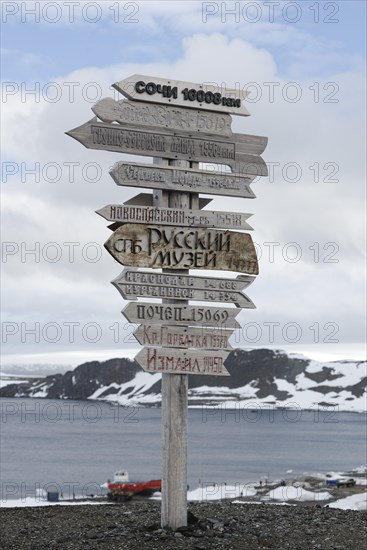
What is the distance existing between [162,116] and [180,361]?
4743 mm

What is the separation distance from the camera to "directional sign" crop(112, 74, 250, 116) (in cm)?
1511

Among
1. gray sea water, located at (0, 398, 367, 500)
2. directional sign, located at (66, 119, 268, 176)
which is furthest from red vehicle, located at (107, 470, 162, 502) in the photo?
directional sign, located at (66, 119, 268, 176)

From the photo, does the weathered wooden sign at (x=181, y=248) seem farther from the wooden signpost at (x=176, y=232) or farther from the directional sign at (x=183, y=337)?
the directional sign at (x=183, y=337)

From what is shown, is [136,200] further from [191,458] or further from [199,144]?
[191,458]

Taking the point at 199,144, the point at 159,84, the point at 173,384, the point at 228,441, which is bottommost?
the point at 228,441

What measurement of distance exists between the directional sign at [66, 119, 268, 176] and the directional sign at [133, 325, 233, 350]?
3.31 meters

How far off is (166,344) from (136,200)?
9.26ft

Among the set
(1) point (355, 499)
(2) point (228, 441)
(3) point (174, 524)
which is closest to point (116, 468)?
(1) point (355, 499)

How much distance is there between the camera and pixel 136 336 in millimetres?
14898

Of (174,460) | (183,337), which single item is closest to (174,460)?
(174,460)

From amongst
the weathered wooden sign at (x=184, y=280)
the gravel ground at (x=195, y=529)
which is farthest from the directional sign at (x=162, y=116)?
the gravel ground at (x=195, y=529)

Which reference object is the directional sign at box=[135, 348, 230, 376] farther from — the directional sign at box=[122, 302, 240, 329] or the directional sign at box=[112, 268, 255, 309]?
the directional sign at box=[112, 268, 255, 309]

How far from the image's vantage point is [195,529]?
48.8 ft

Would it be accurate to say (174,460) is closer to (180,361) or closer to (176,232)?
(180,361)
